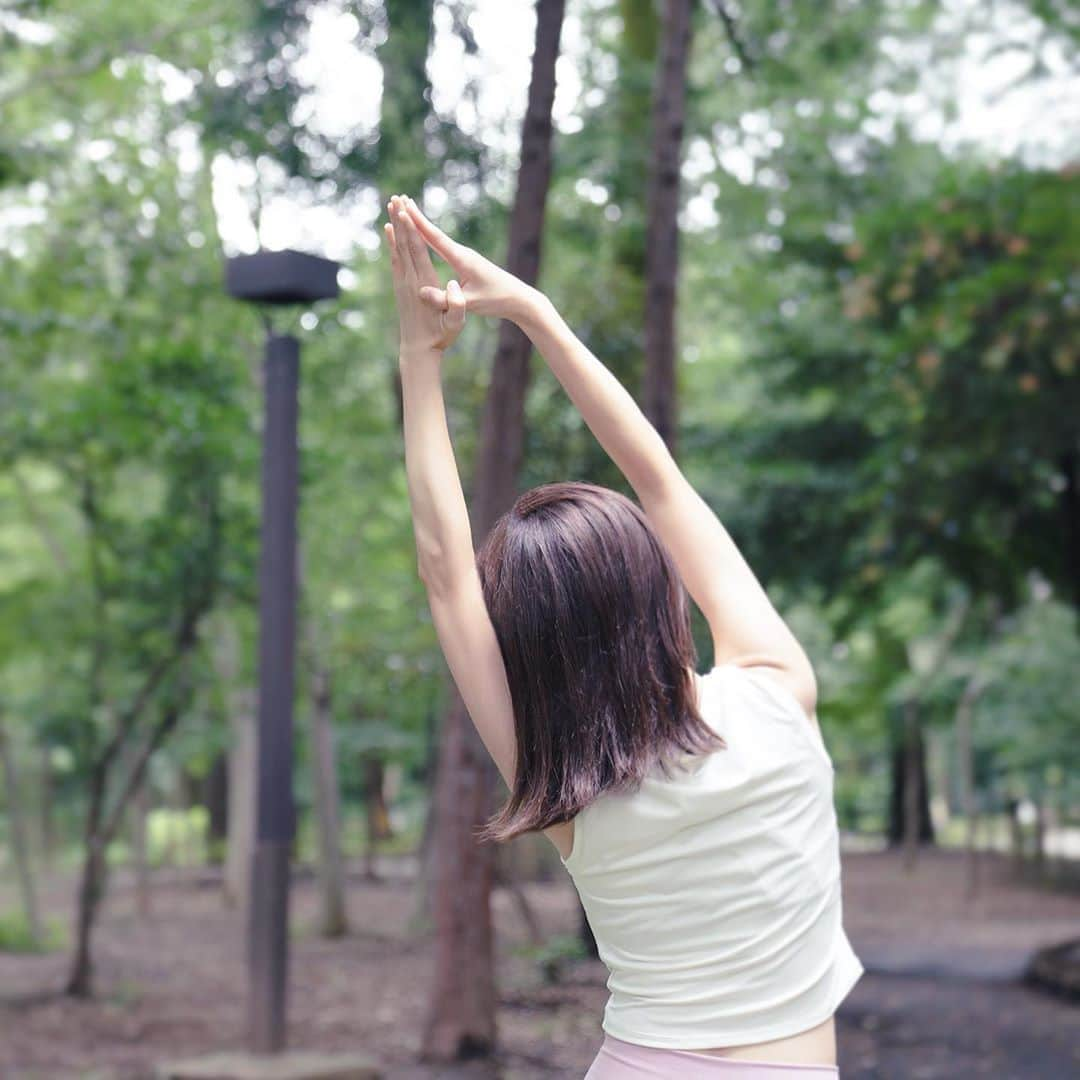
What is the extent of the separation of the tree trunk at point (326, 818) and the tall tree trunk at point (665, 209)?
6.75 meters

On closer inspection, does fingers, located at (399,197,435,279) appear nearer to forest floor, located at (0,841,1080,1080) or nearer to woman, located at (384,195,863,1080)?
woman, located at (384,195,863,1080)

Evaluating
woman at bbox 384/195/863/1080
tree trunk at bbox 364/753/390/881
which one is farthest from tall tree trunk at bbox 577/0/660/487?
tree trunk at bbox 364/753/390/881

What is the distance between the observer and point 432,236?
1.55 meters

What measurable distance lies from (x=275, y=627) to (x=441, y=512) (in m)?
5.06

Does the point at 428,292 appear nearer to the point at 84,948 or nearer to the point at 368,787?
the point at 84,948

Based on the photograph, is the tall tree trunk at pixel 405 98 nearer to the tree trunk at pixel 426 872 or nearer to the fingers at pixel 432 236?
the fingers at pixel 432 236

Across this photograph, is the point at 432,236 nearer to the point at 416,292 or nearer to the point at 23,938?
the point at 416,292

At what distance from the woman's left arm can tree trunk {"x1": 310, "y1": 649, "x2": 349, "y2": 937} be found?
13.6 m

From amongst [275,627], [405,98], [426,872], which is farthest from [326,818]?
[405,98]

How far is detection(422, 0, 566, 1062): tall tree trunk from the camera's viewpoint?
748 cm

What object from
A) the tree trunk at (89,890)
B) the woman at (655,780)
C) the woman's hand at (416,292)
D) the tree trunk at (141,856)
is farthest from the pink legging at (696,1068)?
the tree trunk at (141,856)

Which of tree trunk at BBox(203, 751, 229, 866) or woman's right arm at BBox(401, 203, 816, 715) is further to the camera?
tree trunk at BBox(203, 751, 229, 866)

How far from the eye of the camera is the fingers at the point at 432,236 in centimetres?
154

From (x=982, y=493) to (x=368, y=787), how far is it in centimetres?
1738
